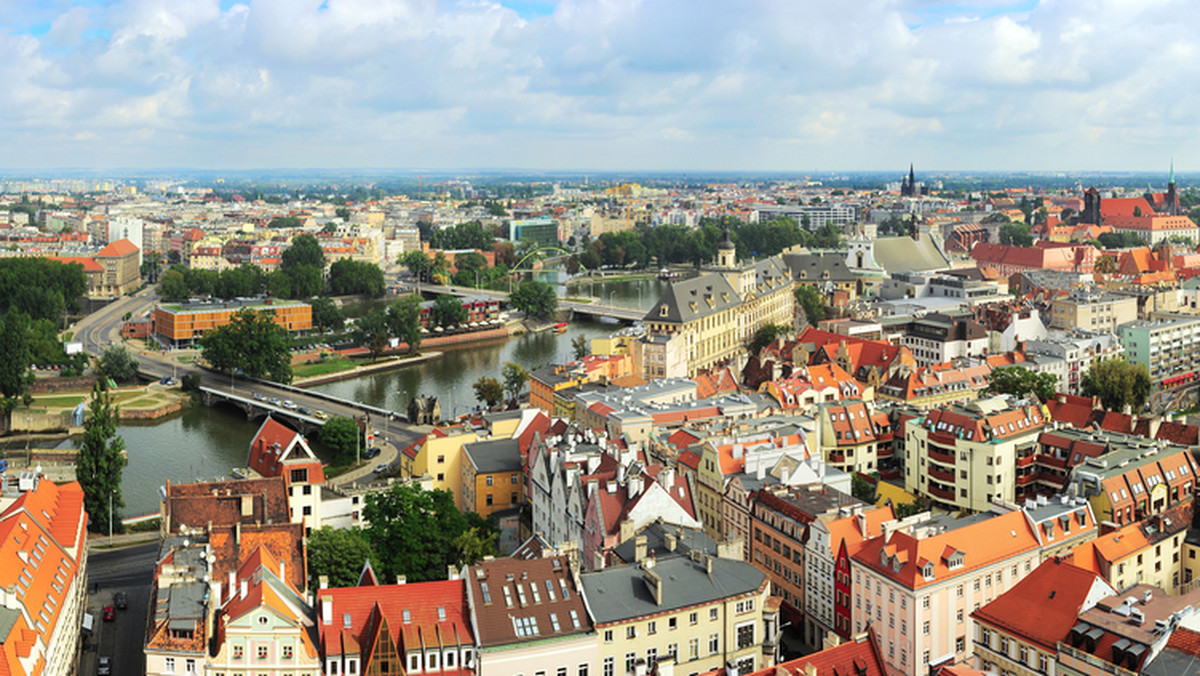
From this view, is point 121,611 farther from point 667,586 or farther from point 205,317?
point 205,317

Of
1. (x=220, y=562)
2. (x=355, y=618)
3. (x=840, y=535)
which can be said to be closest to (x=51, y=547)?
(x=220, y=562)

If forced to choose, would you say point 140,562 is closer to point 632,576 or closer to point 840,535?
point 632,576

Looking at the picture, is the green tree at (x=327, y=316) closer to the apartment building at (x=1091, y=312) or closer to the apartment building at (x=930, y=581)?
the apartment building at (x=1091, y=312)

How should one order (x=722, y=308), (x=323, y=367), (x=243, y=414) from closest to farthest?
1. (x=243, y=414)
2. (x=722, y=308)
3. (x=323, y=367)

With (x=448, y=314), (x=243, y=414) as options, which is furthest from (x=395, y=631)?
(x=448, y=314)

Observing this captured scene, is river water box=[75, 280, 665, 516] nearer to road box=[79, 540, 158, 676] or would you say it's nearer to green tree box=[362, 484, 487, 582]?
road box=[79, 540, 158, 676]

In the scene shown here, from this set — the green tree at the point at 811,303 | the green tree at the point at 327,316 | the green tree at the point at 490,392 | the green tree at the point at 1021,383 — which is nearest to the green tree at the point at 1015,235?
the green tree at the point at 811,303

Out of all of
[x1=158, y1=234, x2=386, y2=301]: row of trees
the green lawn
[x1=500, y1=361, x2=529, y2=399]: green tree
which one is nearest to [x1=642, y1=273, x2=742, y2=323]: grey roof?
[x1=500, y1=361, x2=529, y2=399]: green tree
